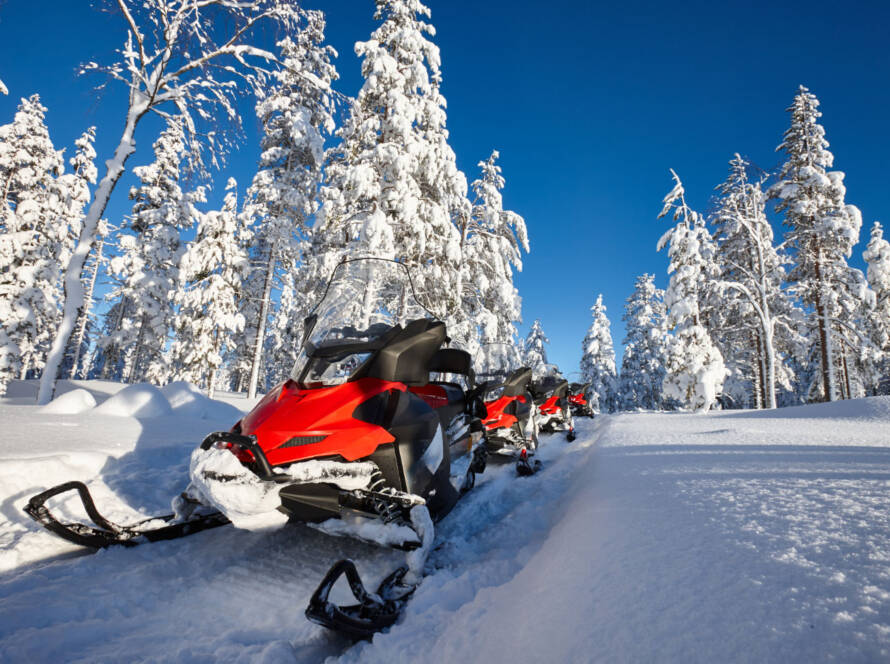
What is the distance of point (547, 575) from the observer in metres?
1.56

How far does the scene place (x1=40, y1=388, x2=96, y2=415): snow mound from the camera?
5.66 meters

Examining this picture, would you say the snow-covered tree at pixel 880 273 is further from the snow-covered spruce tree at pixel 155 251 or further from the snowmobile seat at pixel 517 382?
the snow-covered spruce tree at pixel 155 251

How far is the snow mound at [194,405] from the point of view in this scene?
23.5 feet

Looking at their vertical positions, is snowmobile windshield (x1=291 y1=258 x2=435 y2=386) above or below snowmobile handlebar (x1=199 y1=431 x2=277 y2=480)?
above

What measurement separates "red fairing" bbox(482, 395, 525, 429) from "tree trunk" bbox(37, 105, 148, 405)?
7.19 meters

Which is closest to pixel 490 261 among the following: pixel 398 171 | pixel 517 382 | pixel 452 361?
pixel 398 171

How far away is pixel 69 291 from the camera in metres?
6.77

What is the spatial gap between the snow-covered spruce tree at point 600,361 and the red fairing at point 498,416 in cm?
2429

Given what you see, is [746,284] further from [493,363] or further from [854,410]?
[493,363]

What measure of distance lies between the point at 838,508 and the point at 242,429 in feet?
9.00

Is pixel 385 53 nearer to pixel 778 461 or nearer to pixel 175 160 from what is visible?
pixel 778 461

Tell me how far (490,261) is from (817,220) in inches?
504

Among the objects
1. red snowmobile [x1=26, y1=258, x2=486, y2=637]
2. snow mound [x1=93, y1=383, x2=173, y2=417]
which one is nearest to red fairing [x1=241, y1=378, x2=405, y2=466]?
red snowmobile [x1=26, y1=258, x2=486, y2=637]

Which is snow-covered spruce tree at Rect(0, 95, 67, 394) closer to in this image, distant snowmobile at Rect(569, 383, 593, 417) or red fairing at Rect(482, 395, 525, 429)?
red fairing at Rect(482, 395, 525, 429)
